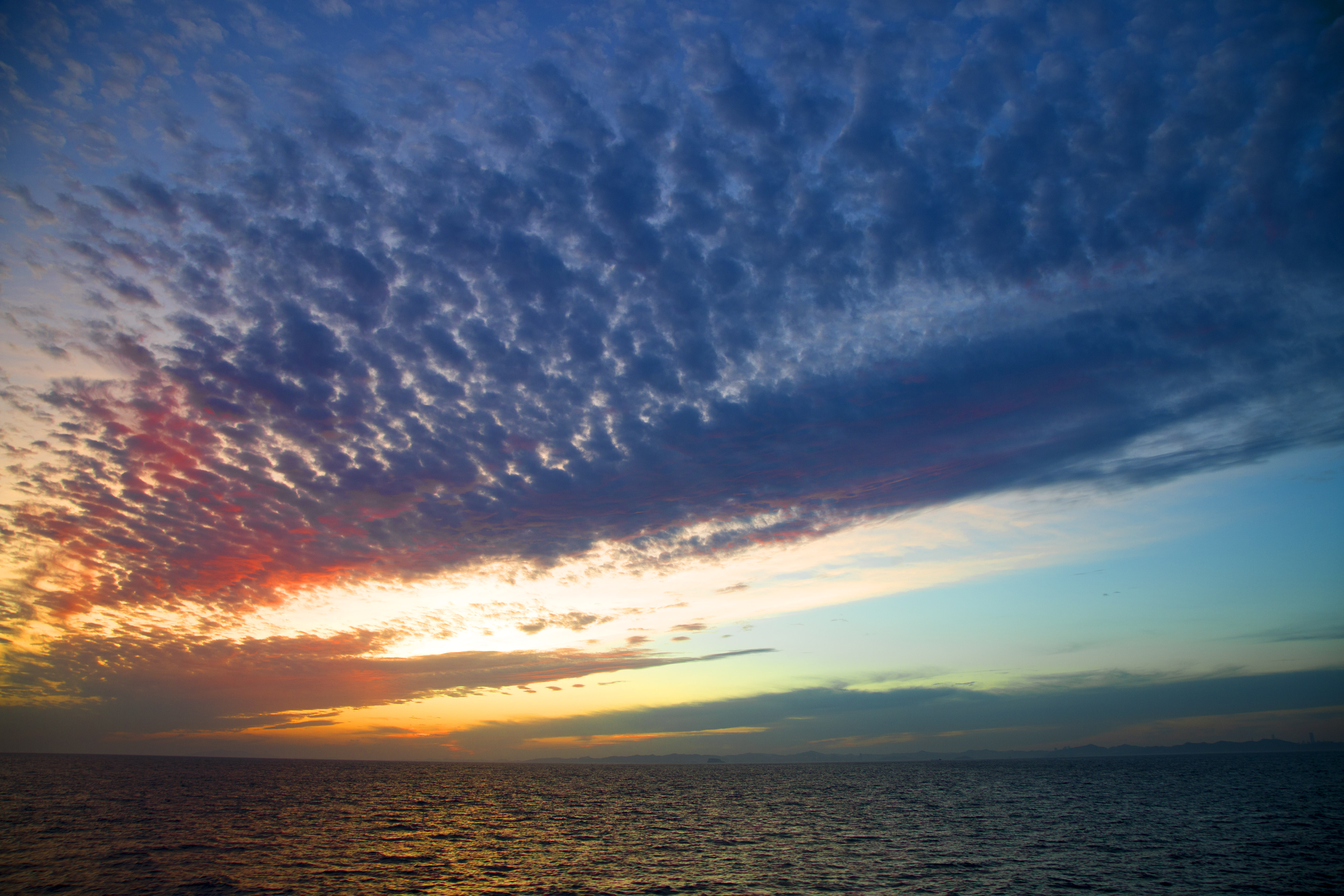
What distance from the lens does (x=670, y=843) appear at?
59938mm

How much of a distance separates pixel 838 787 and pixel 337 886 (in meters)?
135

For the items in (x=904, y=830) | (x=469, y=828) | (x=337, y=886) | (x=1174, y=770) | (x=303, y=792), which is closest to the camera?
(x=337, y=886)

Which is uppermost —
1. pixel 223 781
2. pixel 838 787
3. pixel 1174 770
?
pixel 223 781

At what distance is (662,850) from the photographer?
55844 mm

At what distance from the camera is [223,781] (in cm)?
14212

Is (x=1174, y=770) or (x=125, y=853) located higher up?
(x=125, y=853)

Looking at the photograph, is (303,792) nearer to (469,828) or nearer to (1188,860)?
(469,828)

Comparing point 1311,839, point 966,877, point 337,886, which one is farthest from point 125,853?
point 1311,839

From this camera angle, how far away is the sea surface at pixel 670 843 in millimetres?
41500

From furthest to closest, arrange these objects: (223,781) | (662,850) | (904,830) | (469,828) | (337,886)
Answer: (223,781) < (469,828) < (904,830) < (662,850) < (337,886)

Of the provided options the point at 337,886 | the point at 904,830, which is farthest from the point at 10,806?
the point at 904,830

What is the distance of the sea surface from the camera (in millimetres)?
41500

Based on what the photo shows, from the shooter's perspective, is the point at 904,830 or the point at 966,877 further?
the point at 904,830

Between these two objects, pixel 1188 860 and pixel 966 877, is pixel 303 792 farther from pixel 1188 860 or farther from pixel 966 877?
pixel 1188 860
